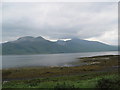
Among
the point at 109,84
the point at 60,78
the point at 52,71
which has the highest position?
the point at 109,84

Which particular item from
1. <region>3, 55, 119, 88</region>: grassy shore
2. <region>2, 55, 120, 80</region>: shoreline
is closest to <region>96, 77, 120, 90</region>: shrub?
<region>3, 55, 119, 88</region>: grassy shore

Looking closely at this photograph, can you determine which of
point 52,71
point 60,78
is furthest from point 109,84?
point 52,71

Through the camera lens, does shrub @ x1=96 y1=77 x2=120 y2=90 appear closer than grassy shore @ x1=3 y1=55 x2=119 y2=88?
Yes

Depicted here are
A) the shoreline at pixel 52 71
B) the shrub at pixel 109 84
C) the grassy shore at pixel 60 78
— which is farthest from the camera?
the shoreline at pixel 52 71

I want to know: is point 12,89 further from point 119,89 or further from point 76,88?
point 119,89

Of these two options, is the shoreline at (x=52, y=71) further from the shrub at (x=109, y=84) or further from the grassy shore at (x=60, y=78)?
the shrub at (x=109, y=84)

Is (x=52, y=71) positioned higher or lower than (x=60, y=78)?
lower

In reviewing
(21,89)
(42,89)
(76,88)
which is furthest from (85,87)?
(21,89)

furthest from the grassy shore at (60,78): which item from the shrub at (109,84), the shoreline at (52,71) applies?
the shrub at (109,84)

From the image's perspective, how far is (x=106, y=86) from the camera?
14.2 metres

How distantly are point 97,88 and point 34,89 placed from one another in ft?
18.6

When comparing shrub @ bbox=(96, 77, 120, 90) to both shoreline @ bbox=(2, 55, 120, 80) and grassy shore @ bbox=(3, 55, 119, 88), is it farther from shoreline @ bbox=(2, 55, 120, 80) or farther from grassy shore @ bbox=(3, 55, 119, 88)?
shoreline @ bbox=(2, 55, 120, 80)

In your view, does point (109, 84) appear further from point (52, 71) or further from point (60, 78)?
point (52, 71)

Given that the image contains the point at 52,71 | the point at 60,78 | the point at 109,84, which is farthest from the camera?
the point at 52,71
